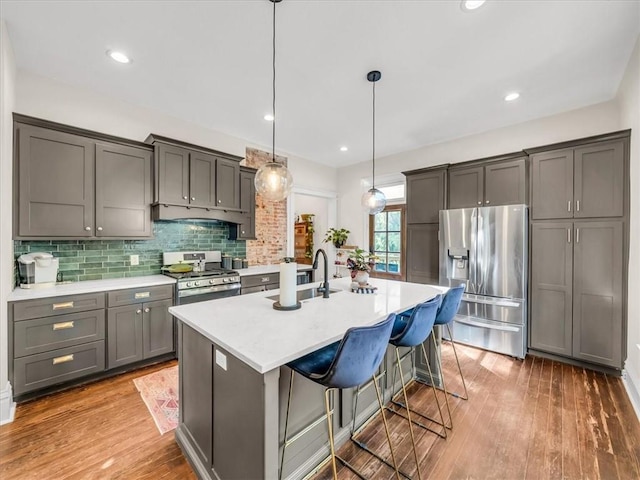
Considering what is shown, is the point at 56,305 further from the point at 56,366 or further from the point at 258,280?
the point at 258,280

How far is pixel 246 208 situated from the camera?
13.7 feet

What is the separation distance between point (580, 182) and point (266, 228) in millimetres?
4173

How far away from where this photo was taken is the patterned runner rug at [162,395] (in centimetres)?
215

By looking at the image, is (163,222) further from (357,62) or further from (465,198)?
(465,198)

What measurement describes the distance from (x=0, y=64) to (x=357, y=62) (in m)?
2.70

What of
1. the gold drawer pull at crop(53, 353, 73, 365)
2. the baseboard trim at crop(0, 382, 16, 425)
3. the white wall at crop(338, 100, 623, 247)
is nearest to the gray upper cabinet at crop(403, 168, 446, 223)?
the white wall at crop(338, 100, 623, 247)

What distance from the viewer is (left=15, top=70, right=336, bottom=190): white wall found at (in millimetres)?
2721

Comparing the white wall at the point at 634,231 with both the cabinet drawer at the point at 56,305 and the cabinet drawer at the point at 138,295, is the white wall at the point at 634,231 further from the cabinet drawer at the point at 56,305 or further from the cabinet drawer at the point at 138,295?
the cabinet drawer at the point at 56,305

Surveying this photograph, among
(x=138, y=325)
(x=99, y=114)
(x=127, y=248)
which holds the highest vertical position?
(x=99, y=114)

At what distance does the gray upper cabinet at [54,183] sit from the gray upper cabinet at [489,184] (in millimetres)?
4390

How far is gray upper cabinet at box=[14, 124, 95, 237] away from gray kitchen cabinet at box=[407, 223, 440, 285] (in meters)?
4.05

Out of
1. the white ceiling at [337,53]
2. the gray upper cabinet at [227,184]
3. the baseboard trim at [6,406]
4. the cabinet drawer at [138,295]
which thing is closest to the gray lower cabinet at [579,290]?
the white ceiling at [337,53]

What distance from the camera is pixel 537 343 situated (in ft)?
10.7

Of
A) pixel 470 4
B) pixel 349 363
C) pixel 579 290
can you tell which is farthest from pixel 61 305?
pixel 579 290
